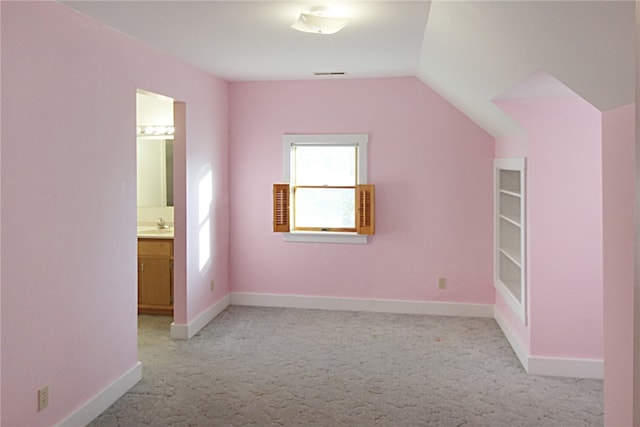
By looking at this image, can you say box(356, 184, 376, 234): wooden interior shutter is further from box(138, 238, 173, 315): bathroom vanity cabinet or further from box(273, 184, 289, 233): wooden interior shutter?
box(138, 238, 173, 315): bathroom vanity cabinet

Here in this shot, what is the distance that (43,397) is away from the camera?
2.66 metres

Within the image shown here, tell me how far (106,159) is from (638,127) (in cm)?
300

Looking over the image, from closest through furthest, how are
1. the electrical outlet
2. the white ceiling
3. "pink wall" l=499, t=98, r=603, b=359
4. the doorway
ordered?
the white ceiling < the electrical outlet < "pink wall" l=499, t=98, r=603, b=359 < the doorway

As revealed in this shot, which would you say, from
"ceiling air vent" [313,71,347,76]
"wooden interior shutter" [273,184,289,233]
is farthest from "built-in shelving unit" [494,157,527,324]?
"wooden interior shutter" [273,184,289,233]

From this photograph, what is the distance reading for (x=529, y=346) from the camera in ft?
12.4

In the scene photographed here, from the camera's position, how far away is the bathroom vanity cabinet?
502 cm

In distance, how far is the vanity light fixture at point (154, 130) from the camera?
18.4ft

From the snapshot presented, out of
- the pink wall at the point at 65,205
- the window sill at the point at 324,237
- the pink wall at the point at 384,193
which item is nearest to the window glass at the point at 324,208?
the window sill at the point at 324,237

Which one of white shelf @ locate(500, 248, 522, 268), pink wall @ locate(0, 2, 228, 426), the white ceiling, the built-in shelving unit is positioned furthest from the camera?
the built-in shelving unit

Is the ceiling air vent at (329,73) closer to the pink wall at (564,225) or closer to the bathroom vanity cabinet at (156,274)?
the pink wall at (564,225)

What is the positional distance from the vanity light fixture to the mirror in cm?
4

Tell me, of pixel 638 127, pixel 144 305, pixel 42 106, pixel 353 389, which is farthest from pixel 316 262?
pixel 638 127

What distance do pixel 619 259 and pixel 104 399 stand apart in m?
2.92

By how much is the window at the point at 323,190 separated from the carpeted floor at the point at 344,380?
3.18 ft
